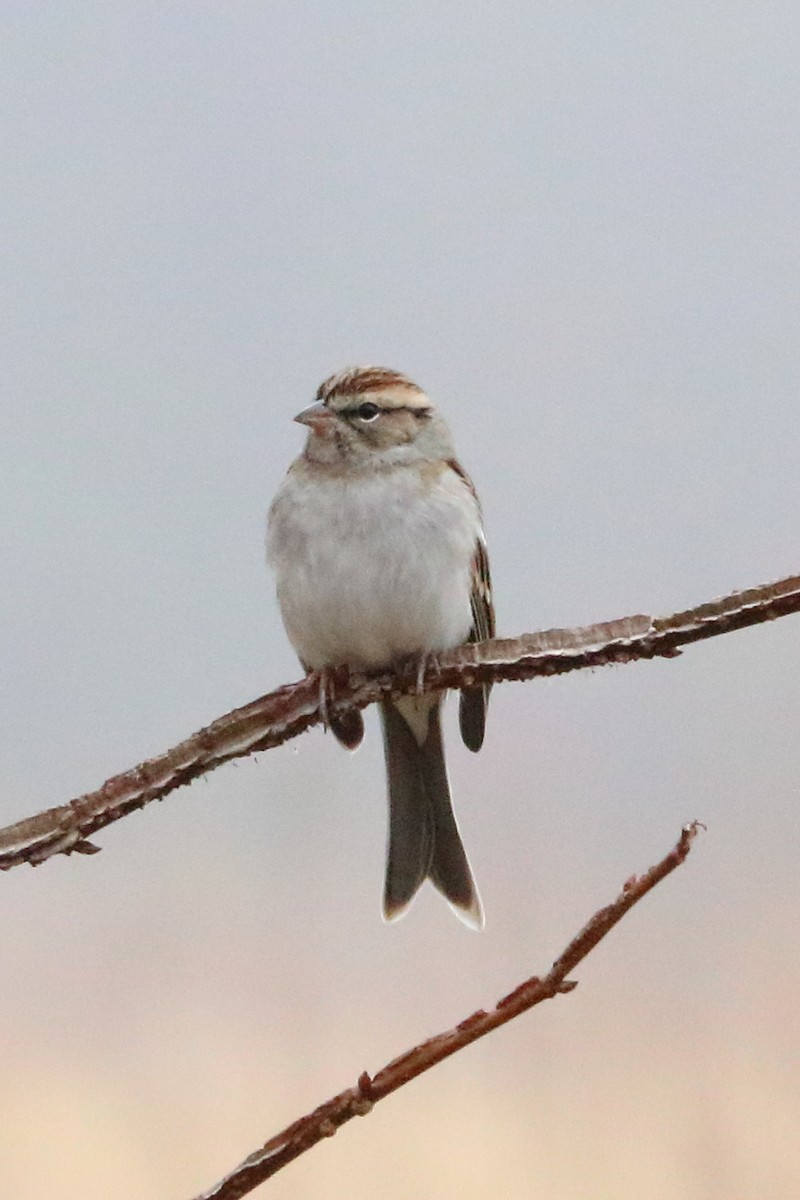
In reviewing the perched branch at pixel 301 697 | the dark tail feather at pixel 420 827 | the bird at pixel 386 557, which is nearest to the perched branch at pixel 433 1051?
the perched branch at pixel 301 697

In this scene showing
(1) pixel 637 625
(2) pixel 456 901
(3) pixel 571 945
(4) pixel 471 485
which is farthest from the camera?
(4) pixel 471 485

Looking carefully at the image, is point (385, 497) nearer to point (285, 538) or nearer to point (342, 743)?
point (285, 538)

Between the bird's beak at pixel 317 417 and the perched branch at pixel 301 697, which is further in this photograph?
the bird's beak at pixel 317 417

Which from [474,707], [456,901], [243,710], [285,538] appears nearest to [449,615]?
[474,707]

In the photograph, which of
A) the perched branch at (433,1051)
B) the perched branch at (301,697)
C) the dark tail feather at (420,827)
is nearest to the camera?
the perched branch at (433,1051)

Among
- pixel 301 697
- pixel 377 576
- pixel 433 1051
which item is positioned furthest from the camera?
pixel 377 576

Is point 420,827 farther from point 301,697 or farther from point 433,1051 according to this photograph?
point 433,1051

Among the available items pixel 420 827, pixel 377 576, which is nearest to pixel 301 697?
pixel 377 576

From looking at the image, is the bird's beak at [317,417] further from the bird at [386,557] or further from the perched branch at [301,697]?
the perched branch at [301,697]
